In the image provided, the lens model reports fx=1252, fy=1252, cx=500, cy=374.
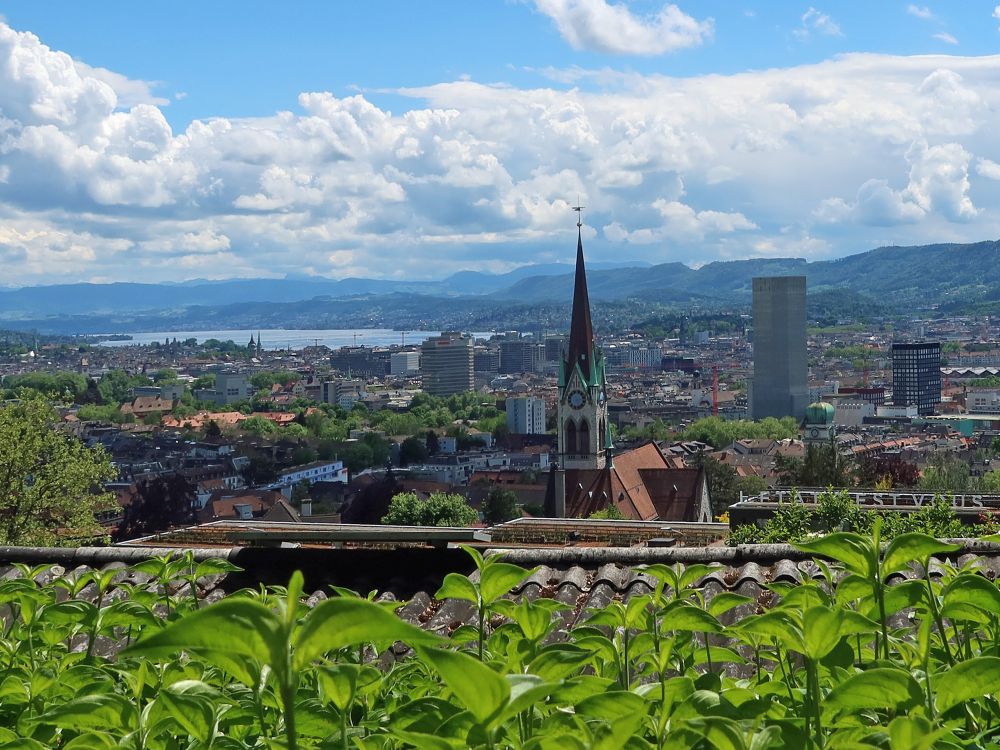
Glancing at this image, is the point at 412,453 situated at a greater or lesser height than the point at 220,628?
lesser

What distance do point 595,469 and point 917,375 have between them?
7018cm

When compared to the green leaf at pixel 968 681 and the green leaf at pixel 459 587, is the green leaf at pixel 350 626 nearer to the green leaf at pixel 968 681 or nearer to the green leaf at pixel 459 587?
the green leaf at pixel 968 681

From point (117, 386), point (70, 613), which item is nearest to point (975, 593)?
point (70, 613)

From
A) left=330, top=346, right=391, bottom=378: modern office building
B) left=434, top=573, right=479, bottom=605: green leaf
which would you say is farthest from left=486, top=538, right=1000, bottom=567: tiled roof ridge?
left=330, top=346, right=391, bottom=378: modern office building

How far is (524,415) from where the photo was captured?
91312 millimetres

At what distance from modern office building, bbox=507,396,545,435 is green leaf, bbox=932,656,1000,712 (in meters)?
88.9

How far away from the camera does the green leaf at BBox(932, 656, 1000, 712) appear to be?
3.58ft

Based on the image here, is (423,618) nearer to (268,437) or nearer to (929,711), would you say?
(929,711)

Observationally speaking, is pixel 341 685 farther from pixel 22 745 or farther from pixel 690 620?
pixel 690 620

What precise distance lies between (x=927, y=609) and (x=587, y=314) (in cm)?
3893

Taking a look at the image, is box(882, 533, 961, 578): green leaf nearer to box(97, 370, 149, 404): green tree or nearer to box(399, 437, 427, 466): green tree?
box(399, 437, 427, 466): green tree

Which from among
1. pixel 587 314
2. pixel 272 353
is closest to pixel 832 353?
pixel 272 353

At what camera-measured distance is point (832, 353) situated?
148 m

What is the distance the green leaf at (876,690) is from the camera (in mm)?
1079
